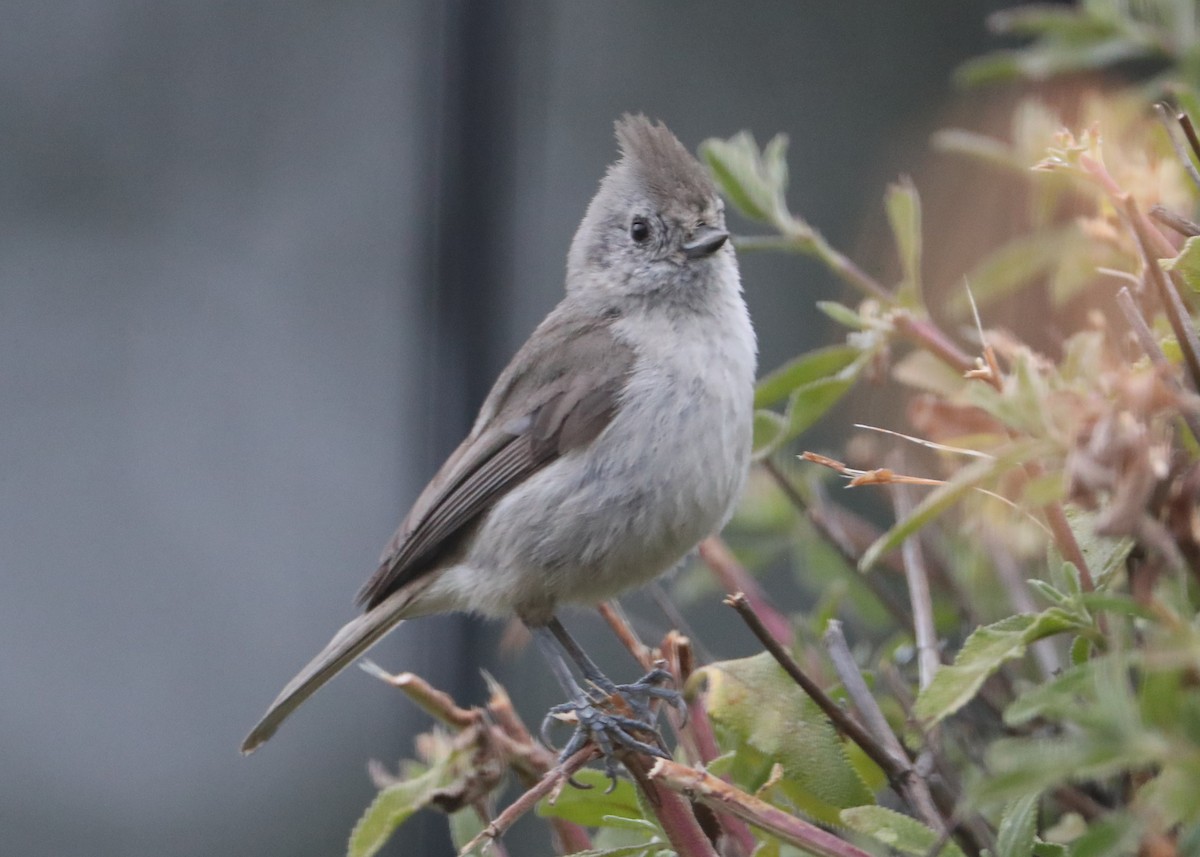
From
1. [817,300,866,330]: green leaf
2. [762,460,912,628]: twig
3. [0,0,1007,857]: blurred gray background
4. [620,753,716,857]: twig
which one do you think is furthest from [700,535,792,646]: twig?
[0,0,1007,857]: blurred gray background

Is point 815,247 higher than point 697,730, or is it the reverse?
point 815,247

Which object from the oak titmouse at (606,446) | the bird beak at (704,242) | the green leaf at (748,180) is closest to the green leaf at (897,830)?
the green leaf at (748,180)

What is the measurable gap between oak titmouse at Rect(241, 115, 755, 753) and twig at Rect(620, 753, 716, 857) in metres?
0.62

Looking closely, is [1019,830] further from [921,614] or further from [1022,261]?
[1022,261]

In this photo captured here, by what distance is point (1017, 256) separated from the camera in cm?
119

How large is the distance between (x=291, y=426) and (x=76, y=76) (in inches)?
47.1

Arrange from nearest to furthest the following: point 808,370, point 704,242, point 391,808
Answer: point 391,808 < point 808,370 < point 704,242

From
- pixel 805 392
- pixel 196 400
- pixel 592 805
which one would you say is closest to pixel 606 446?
pixel 805 392

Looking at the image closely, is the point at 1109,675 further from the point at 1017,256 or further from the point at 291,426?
the point at 291,426

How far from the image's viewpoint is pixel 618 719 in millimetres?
1045

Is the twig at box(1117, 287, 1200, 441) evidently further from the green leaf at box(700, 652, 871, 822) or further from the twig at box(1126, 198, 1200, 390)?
the green leaf at box(700, 652, 871, 822)

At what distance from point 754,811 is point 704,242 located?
3.69 feet

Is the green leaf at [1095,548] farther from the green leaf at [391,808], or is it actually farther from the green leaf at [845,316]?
the green leaf at [391,808]

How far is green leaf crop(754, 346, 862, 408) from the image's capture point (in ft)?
3.26
